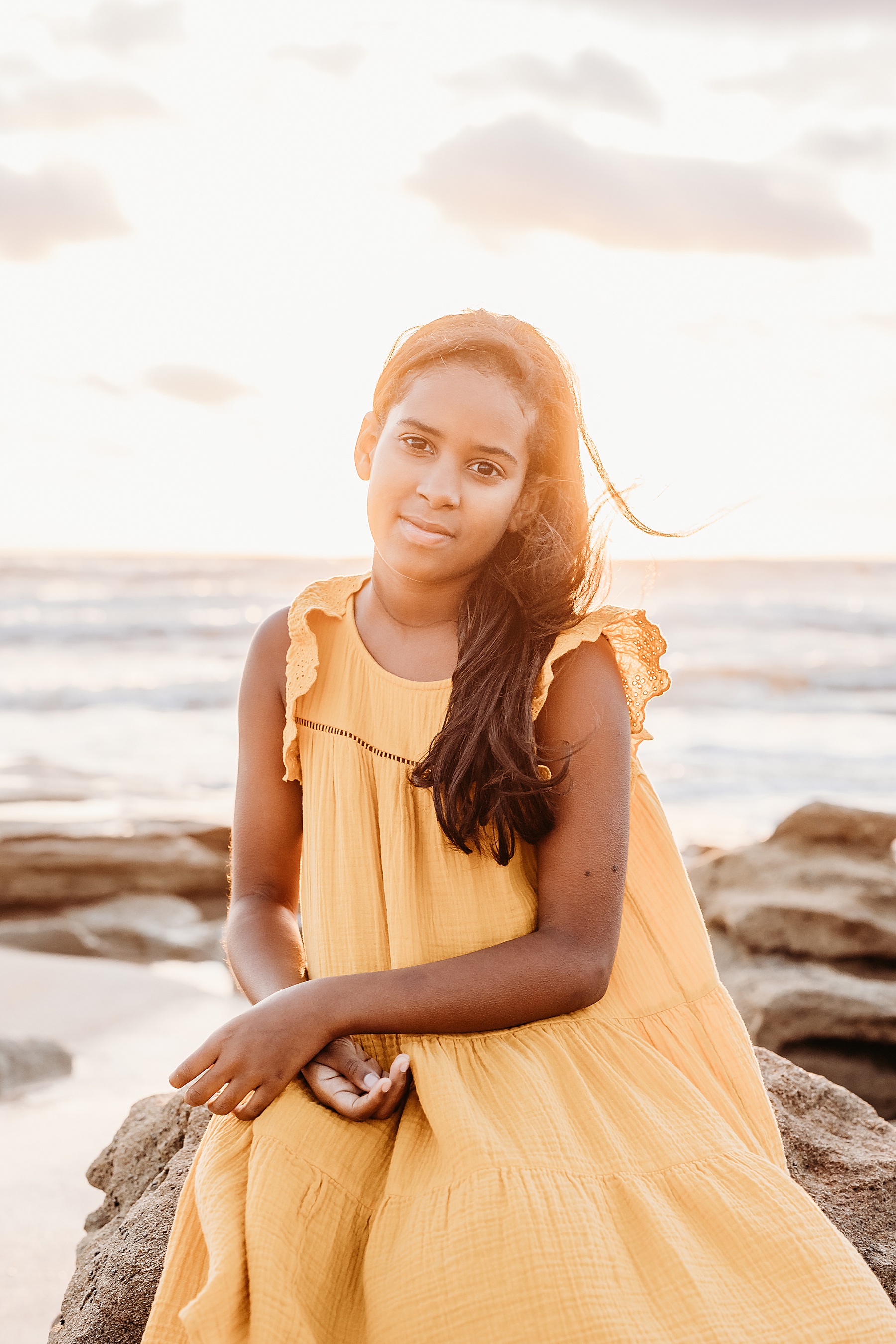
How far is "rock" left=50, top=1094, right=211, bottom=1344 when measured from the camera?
1979mm

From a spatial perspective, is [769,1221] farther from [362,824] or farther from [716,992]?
[362,824]

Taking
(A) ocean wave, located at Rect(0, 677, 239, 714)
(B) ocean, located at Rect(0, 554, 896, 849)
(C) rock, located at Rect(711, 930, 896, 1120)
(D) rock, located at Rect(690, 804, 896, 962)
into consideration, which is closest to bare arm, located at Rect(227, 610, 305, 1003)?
(B) ocean, located at Rect(0, 554, 896, 849)

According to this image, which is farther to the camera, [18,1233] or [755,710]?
[755,710]

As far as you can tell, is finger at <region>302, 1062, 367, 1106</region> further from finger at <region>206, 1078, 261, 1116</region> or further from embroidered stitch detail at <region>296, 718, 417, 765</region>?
embroidered stitch detail at <region>296, 718, 417, 765</region>

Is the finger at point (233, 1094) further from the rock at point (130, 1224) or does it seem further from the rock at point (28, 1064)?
the rock at point (28, 1064)

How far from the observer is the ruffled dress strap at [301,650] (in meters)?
2.20

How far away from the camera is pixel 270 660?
231 cm

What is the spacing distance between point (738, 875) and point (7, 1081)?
306cm

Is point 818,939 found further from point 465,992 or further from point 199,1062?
point 199,1062

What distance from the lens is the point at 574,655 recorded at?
2.09 m

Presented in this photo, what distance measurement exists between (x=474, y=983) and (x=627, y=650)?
0.68 m

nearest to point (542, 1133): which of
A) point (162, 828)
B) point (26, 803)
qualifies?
point (162, 828)

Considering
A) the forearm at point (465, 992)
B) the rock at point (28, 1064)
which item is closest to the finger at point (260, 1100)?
the forearm at point (465, 992)

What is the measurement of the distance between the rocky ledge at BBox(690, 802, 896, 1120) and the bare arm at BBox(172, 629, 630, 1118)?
2.52m
